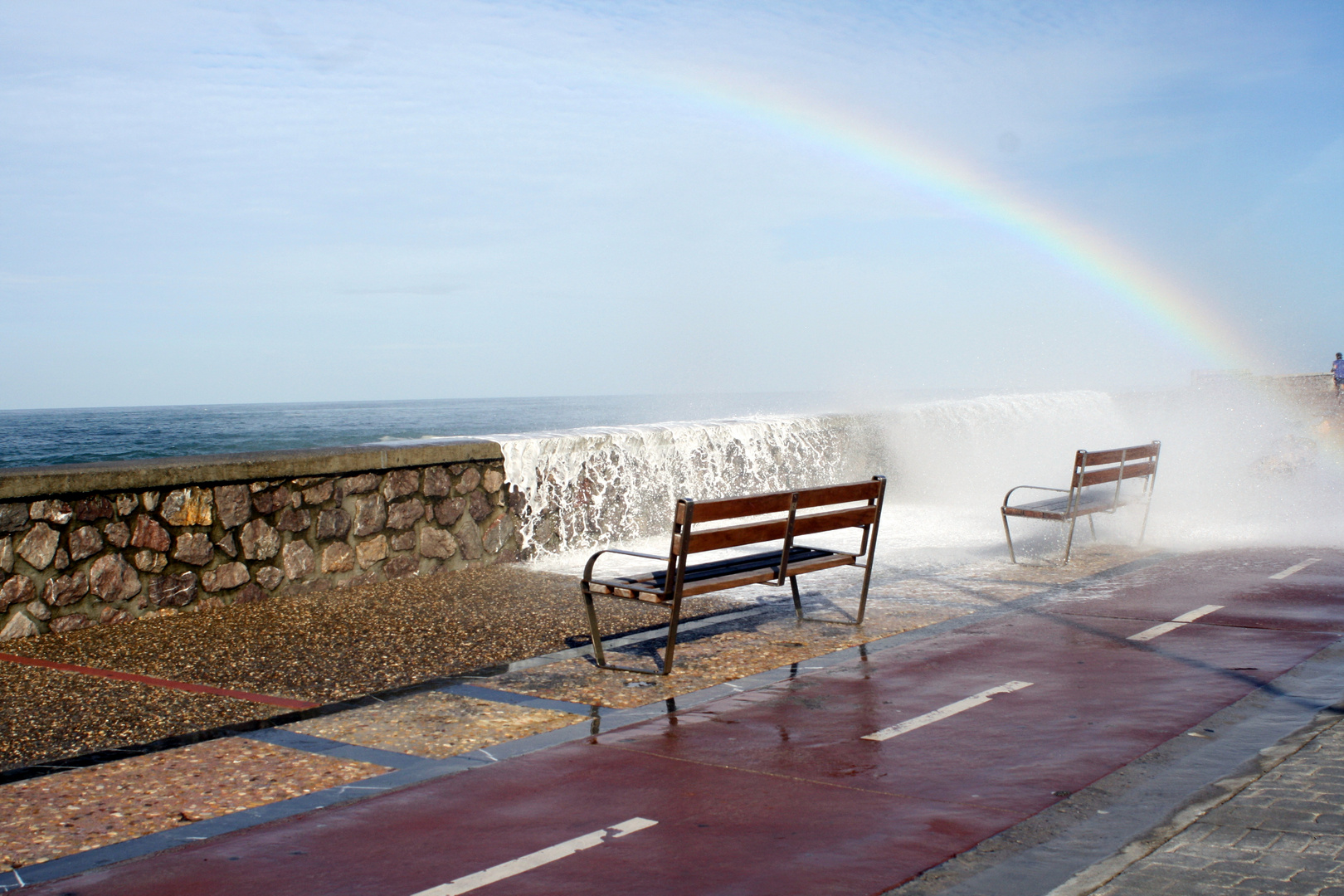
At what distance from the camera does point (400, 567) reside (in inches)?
336

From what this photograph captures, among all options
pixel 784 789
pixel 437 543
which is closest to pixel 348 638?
pixel 437 543

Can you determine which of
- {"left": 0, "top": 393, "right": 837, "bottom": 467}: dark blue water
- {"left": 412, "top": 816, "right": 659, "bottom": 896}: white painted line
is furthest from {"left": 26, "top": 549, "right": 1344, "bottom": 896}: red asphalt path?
{"left": 0, "top": 393, "right": 837, "bottom": 467}: dark blue water

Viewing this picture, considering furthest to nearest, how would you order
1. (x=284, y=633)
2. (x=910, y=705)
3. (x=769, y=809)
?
(x=284, y=633) < (x=910, y=705) < (x=769, y=809)

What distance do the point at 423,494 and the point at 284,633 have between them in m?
2.22

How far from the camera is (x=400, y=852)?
3.32m

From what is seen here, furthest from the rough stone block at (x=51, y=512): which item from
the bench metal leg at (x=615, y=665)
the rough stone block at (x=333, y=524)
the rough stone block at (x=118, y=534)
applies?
the bench metal leg at (x=615, y=665)

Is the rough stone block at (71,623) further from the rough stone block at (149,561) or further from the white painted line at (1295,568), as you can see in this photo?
the white painted line at (1295,568)

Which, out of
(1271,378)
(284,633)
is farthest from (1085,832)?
(1271,378)

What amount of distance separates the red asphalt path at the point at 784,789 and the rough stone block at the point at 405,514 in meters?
4.08

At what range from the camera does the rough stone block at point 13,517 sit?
6246 millimetres

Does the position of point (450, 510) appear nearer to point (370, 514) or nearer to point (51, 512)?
point (370, 514)

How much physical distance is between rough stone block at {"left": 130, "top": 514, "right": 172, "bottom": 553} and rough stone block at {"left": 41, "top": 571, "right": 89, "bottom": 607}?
367 millimetres

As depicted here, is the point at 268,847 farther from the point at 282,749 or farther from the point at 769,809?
the point at 769,809

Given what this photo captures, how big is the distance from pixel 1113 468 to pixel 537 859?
27.5 ft
